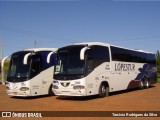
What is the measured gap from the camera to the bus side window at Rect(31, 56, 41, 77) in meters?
17.7

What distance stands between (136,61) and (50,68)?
7757mm

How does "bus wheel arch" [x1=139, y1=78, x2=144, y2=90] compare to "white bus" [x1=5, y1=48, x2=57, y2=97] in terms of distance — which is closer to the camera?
"white bus" [x1=5, y1=48, x2=57, y2=97]

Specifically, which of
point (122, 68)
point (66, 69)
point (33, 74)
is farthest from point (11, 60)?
point (122, 68)

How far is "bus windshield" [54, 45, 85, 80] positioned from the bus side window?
1.73 m

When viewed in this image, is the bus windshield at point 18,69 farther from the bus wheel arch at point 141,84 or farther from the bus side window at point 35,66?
the bus wheel arch at point 141,84

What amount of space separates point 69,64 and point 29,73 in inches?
108

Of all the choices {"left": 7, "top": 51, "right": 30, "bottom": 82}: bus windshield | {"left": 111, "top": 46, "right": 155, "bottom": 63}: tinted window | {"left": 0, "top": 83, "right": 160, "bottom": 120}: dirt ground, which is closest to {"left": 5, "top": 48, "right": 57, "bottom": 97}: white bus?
{"left": 7, "top": 51, "right": 30, "bottom": 82}: bus windshield

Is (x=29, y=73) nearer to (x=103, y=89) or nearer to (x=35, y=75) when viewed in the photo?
(x=35, y=75)

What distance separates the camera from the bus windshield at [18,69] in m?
17.5

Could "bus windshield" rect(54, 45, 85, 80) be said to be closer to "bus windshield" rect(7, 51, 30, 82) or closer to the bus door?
the bus door

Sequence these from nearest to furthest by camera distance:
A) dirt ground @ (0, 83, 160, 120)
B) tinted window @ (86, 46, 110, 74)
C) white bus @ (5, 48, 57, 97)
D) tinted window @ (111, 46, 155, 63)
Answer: dirt ground @ (0, 83, 160, 120), tinted window @ (86, 46, 110, 74), white bus @ (5, 48, 57, 97), tinted window @ (111, 46, 155, 63)

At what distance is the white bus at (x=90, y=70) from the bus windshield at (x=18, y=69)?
2014 mm

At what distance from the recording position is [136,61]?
923 inches

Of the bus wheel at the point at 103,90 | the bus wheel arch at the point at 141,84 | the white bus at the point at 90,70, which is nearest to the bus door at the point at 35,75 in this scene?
the white bus at the point at 90,70
